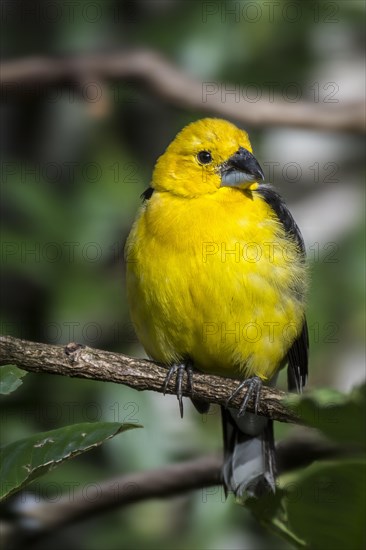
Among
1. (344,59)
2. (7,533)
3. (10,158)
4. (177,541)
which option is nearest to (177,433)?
(177,541)

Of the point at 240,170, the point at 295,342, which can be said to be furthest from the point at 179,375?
the point at 240,170

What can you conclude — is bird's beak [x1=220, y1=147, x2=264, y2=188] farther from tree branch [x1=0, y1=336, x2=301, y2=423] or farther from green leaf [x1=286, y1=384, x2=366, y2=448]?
green leaf [x1=286, y1=384, x2=366, y2=448]

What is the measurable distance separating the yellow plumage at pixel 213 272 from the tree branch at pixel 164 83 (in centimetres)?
50

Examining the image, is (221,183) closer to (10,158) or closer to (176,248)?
(176,248)

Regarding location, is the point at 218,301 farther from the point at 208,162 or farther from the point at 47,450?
the point at 47,450

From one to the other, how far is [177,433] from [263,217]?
1.48m

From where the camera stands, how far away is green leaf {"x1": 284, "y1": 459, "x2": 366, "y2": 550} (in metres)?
1.53

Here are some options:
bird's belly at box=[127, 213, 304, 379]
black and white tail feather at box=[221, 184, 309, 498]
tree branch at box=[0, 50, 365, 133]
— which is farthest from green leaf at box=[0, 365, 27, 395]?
tree branch at box=[0, 50, 365, 133]

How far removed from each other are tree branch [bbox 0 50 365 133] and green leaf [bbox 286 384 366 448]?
3.35 metres

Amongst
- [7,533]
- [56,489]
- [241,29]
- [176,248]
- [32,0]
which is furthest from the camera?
[32,0]

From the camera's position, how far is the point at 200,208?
4.07 metres

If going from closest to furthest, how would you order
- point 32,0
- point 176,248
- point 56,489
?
point 176,248, point 56,489, point 32,0

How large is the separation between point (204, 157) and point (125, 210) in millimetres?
1388

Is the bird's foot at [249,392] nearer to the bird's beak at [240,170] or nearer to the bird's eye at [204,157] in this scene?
the bird's beak at [240,170]
